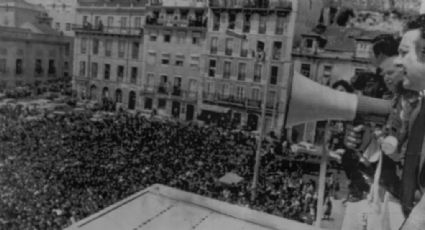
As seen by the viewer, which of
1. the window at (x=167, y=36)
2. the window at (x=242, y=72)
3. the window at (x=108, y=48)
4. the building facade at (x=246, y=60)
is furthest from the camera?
the window at (x=108, y=48)

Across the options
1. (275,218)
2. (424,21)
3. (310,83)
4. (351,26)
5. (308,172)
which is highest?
(351,26)

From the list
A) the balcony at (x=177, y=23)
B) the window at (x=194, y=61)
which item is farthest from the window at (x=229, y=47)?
the window at (x=194, y=61)

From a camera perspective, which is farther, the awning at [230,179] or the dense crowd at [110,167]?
the awning at [230,179]

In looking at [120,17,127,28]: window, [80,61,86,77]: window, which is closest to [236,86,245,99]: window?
[120,17,127,28]: window

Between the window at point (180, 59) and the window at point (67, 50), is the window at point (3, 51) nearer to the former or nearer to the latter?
the window at point (67, 50)

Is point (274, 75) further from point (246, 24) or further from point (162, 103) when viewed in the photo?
point (162, 103)

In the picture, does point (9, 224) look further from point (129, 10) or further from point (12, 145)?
point (129, 10)

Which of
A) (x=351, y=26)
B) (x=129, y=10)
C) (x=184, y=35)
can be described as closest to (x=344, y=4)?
(x=351, y=26)
